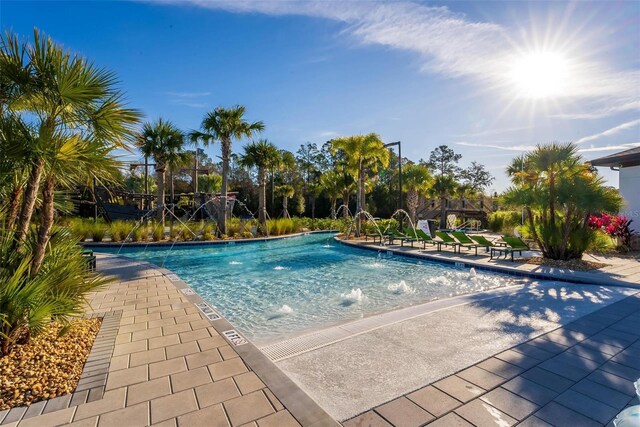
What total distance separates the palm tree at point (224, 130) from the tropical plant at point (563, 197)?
12603 millimetres

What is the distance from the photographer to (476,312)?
4715 millimetres

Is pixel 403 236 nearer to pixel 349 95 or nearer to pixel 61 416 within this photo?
pixel 349 95

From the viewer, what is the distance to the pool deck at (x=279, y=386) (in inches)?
86.4

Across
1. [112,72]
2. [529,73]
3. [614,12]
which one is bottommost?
[112,72]

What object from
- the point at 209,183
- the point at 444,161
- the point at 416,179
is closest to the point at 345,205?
the point at 416,179

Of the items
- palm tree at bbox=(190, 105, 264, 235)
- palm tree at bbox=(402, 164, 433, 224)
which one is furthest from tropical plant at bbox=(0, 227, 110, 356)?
palm tree at bbox=(402, 164, 433, 224)

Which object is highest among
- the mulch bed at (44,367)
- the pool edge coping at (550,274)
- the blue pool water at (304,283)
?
the mulch bed at (44,367)

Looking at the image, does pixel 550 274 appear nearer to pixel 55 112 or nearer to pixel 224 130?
pixel 55 112

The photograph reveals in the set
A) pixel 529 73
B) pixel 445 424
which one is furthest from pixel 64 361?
pixel 529 73

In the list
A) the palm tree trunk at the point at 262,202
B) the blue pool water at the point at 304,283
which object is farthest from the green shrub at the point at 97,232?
the palm tree trunk at the point at 262,202

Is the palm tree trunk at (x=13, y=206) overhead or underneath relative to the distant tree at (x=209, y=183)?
underneath

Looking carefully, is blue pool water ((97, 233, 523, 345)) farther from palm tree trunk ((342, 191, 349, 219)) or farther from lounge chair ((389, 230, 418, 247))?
palm tree trunk ((342, 191, 349, 219))

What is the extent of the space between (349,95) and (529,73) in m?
6.06

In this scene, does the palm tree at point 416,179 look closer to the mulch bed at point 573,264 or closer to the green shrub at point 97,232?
the mulch bed at point 573,264
